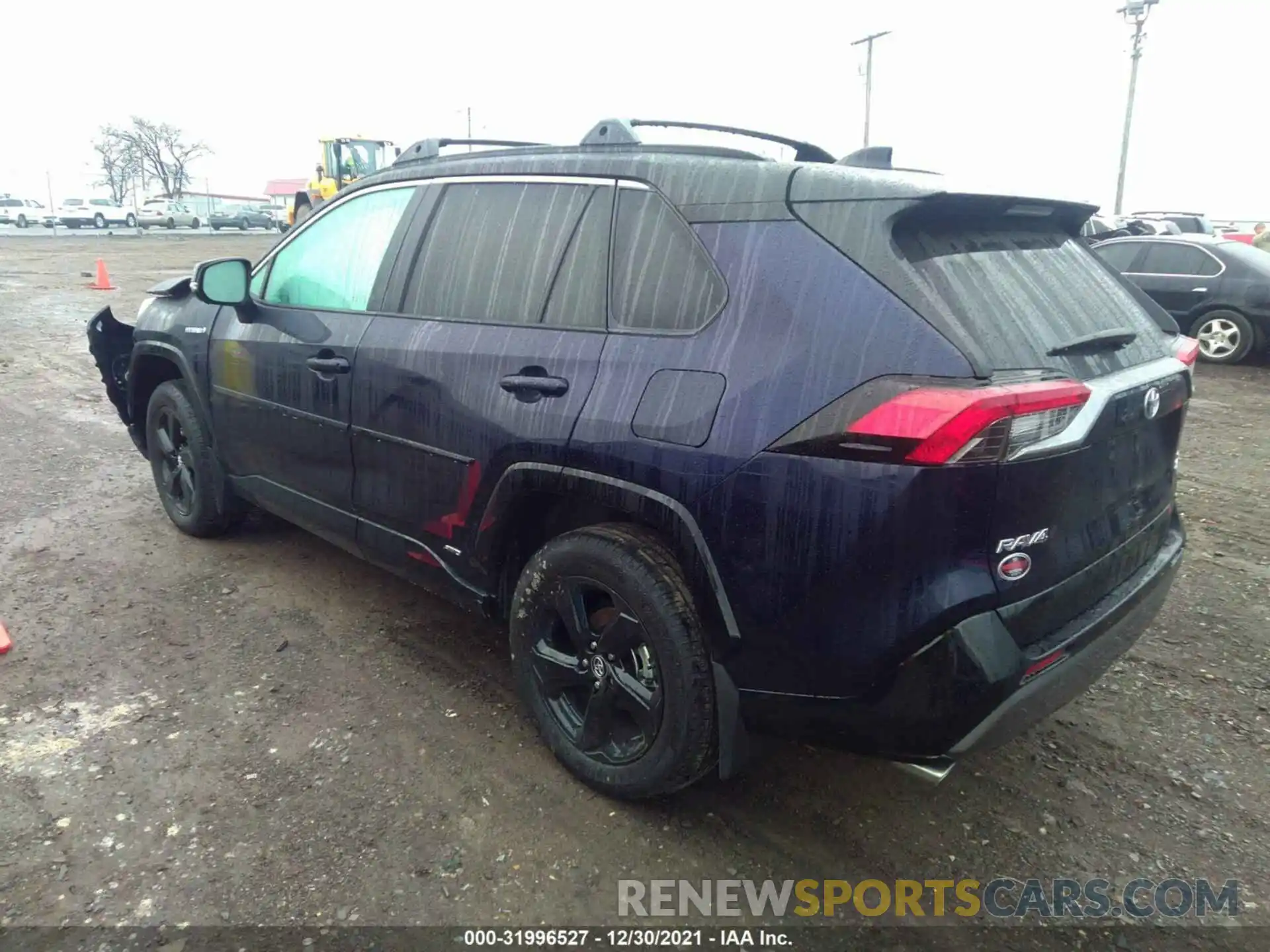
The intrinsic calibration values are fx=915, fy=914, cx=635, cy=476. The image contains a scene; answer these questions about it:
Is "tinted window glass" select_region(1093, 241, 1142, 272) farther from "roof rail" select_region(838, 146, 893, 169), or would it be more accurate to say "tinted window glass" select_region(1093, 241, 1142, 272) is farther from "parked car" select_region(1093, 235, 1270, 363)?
"roof rail" select_region(838, 146, 893, 169)

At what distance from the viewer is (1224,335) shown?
10.8 meters

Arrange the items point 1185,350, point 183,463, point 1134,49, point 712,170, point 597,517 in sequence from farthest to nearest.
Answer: point 1134,49 → point 183,463 → point 1185,350 → point 597,517 → point 712,170

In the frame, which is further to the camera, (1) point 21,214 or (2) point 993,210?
(1) point 21,214

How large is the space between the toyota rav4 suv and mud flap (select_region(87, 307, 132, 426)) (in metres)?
2.48

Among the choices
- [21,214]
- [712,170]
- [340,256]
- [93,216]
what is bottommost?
[340,256]

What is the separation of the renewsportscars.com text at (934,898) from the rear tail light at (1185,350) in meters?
1.46

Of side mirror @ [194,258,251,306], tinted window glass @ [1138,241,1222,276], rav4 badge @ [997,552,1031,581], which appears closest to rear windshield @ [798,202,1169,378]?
rav4 badge @ [997,552,1031,581]

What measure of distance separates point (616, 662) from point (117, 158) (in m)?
90.3

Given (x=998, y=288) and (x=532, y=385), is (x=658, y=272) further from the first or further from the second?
(x=998, y=288)

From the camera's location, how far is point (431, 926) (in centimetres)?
225

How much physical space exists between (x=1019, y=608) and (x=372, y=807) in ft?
6.13

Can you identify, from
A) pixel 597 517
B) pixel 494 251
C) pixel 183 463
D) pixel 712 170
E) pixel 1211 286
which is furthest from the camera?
pixel 1211 286

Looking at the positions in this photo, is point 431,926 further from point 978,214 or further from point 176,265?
point 176,265

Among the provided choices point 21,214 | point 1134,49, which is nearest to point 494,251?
point 1134,49
